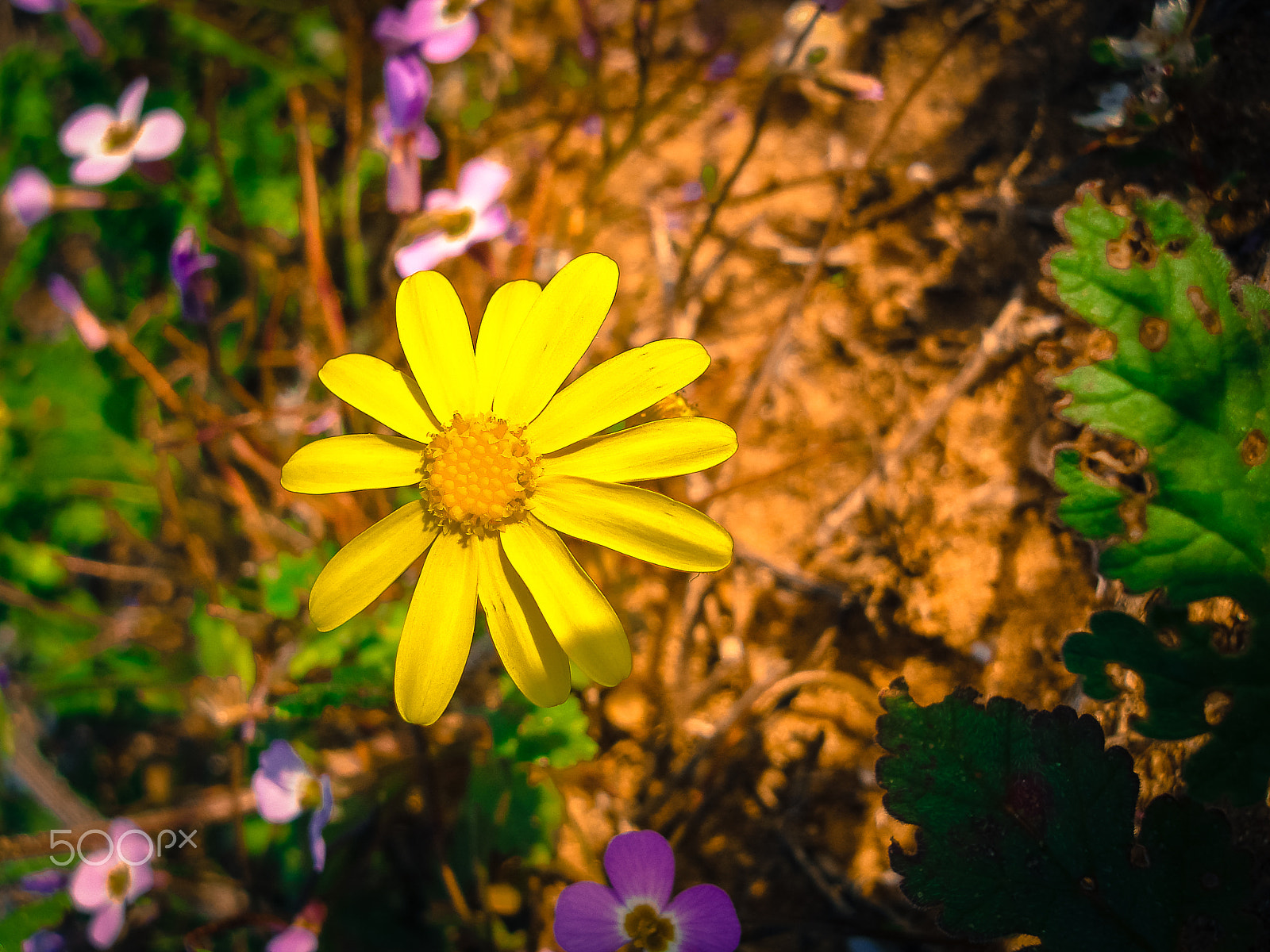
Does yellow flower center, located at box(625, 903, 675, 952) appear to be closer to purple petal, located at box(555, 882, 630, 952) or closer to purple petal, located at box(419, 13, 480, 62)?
purple petal, located at box(555, 882, 630, 952)

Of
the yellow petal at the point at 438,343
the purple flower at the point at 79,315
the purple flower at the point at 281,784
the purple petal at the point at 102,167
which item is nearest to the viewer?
the yellow petal at the point at 438,343

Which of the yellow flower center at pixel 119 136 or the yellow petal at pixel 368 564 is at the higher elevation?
the yellow flower center at pixel 119 136

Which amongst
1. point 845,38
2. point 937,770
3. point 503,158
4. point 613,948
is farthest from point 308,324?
point 937,770

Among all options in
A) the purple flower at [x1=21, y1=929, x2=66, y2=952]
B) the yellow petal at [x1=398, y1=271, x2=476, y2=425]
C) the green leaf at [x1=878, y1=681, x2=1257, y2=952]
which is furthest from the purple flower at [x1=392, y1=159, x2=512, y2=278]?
the purple flower at [x1=21, y1=929, x2=66, y2=952]

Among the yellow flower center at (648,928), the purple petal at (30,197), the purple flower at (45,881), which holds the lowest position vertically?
the purple flower at (45,881)

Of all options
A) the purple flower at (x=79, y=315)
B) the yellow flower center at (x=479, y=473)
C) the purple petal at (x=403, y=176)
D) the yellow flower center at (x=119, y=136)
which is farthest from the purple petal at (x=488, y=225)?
the purple flower at (x=79, y=315)

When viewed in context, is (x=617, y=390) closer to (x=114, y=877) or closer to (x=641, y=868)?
(x=641, y=868)

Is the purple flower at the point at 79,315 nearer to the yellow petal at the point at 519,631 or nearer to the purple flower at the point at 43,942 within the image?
the purple flower at the point at 43,942

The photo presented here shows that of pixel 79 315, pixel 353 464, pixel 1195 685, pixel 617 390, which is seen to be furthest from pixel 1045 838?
pixel 79 315
